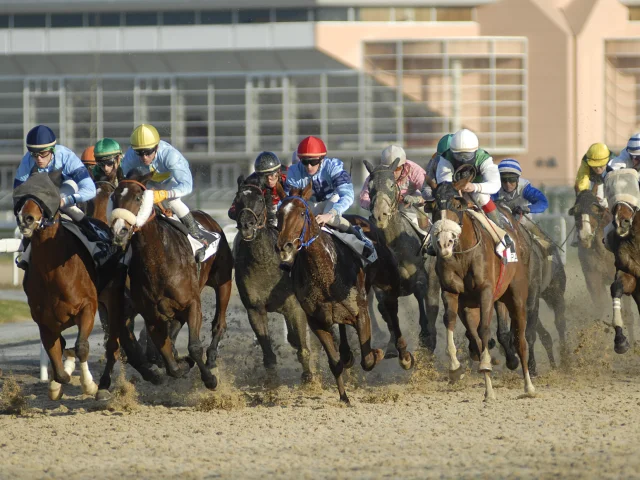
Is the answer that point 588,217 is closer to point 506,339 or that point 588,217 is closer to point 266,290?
point 506,339

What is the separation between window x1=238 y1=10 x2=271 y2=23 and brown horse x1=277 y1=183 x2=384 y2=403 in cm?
2841

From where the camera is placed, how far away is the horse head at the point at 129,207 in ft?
25.5

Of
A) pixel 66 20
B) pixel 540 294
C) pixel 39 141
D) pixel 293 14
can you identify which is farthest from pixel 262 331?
pixel 66 20

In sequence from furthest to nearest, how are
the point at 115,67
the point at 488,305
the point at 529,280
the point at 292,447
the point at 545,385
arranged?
the point at 115,67 → the point at 529,280 → the point at 545,385 → the point at 488,305 → the point at 292,447

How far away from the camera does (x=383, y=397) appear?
28.7ft

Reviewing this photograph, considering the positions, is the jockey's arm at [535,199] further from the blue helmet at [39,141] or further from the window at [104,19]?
the window at [104,19]

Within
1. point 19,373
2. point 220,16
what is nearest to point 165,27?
point 220,16

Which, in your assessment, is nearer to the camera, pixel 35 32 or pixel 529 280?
pixel 529 280

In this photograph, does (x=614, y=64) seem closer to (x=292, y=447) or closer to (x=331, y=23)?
(x=331, y=23)

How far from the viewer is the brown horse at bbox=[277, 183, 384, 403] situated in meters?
8.31

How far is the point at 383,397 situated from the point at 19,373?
3.76 metres

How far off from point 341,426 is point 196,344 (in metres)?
1.36

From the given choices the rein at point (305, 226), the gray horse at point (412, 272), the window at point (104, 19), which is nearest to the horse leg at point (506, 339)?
the gray horse at point (412, 272)

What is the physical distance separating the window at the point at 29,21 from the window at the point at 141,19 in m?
2.65
